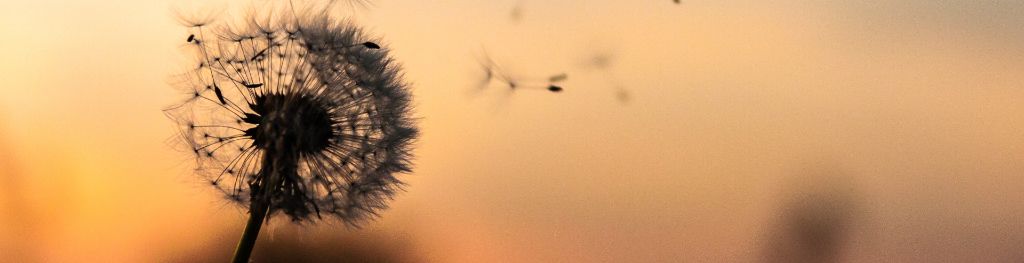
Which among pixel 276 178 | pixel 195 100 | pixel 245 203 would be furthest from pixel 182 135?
pixel 276 178

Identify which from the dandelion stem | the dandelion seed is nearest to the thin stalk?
the dandelion stem

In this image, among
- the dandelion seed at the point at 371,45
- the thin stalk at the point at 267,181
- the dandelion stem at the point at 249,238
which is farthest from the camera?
the dandelion seed at the point at 371,45

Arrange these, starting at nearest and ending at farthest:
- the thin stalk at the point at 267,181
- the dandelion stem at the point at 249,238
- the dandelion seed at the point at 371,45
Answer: the dandelion stem at the point at 249,238 → the thin stalk at the point at 267,181 → the dandelion seed at the point at 371,45

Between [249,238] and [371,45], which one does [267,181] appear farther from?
[371,45]

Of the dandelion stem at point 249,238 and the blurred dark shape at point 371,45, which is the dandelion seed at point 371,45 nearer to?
the blurred dark shape at point 371,45

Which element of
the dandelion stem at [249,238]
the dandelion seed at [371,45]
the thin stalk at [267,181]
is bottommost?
the dandelion stem at [249,238]

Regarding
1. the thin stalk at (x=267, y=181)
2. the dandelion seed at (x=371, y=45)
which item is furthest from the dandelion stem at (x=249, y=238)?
the dandelion seed at (x=371, y=45)

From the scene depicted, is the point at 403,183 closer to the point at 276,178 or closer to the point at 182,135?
the point at 276,178

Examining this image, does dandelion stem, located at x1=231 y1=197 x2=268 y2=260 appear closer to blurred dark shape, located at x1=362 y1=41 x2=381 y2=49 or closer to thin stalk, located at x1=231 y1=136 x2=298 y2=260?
thin stalk, located at x1=231 y1=136 x2=298 y2=260
